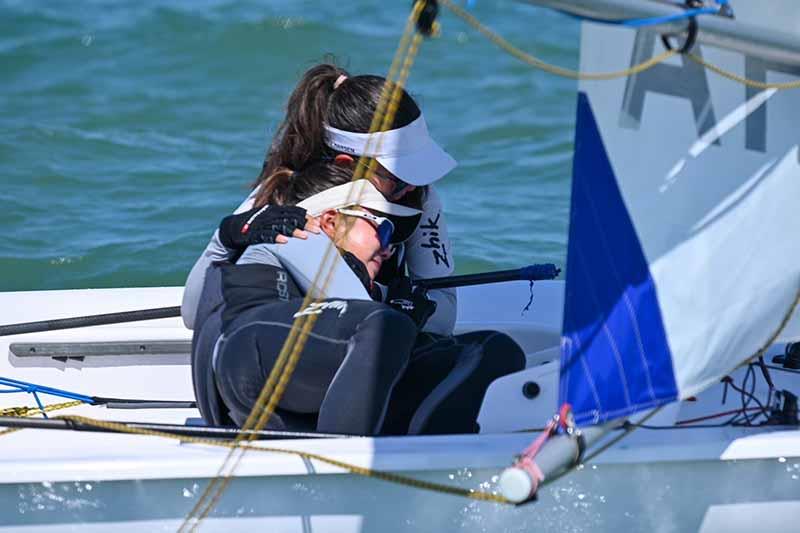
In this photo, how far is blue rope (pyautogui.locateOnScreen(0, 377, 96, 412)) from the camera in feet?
Answer: 8.19

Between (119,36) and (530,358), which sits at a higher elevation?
(530,358)

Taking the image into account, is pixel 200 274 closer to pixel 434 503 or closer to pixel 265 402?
pixel 265 402

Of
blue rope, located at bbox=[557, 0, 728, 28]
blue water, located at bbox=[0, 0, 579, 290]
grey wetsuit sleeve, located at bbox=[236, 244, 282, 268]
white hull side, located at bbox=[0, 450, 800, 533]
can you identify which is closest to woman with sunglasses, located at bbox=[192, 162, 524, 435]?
grey wetsuit sleeve, located at bbox=[236, 244, 282, 268]

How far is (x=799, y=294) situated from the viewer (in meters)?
2.08

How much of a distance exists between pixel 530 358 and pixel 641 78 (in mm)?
969

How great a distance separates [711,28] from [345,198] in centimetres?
76

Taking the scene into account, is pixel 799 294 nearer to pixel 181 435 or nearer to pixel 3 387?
pixel 181 435

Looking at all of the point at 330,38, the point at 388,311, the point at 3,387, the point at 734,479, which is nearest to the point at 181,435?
the point at 388,311

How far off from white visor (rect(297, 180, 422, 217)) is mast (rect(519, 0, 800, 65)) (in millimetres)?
670

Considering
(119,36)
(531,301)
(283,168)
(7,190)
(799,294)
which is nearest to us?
Answer: (799,294)

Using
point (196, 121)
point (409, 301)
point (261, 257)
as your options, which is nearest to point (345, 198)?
point (261, 257)

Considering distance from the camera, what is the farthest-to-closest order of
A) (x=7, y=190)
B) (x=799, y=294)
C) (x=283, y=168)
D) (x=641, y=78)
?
(x=7, y=190) < (x=283, y=168) < (x=799, y=294) < (x=641, y=78)

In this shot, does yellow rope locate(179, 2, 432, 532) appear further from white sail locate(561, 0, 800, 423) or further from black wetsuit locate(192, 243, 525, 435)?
white sail locate(561, 0, 800, 423)

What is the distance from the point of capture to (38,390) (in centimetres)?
251
